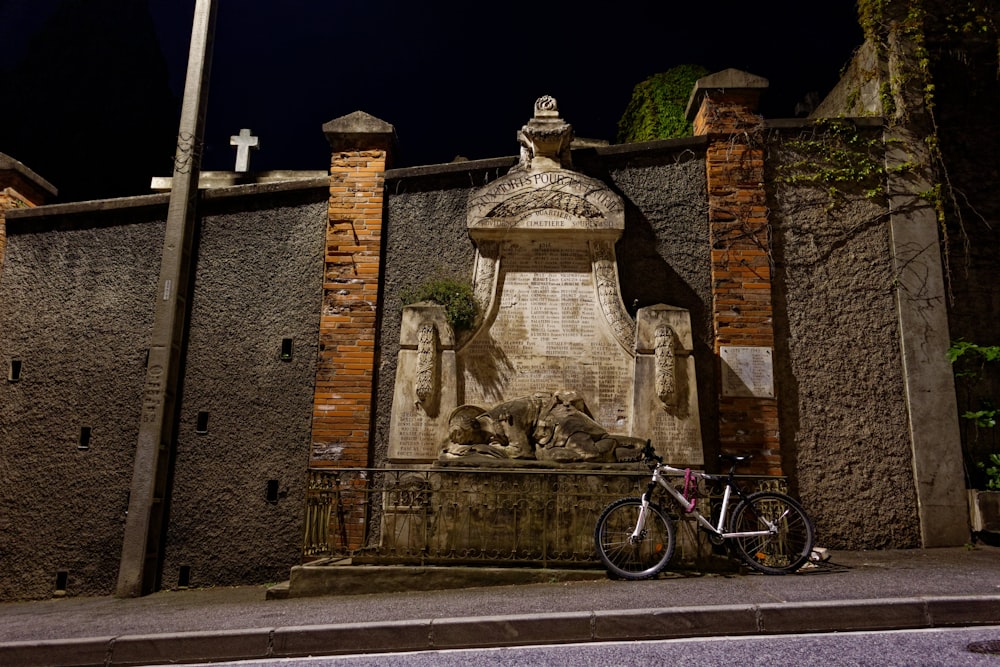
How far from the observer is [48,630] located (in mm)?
5000

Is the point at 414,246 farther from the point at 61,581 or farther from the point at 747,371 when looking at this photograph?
the point at 61,581

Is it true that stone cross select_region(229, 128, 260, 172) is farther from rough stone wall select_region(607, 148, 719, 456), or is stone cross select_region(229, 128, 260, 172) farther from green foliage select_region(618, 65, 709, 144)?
rough stone wall select_region(607, 148, 719, 456)

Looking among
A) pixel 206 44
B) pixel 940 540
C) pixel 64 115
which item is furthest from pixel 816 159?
pixel 64 115

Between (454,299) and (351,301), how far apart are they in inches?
51.3

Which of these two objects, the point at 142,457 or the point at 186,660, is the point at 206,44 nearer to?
the point at 142,457

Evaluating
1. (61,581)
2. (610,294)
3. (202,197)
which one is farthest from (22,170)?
(610,294)

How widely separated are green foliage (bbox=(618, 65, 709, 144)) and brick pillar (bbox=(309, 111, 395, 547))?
193 inches

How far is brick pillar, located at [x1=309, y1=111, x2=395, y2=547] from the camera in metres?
7.66

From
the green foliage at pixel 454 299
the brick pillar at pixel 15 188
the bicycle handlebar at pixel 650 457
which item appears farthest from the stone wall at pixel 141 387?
the bicycle handlebar at pixel 650 457

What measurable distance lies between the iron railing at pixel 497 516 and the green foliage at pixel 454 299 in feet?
6.08

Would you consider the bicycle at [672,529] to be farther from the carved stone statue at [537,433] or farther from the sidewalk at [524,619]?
the carved stone statue at [537,433]

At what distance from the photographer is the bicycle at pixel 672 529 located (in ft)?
18.6

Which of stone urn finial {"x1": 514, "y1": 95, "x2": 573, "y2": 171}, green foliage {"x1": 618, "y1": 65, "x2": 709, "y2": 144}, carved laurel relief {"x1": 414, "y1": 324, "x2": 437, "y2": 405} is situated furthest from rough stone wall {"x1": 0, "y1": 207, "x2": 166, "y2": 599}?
green foliage {"x1": 618, "y1": 65, "x2": 709, "y2": 144}

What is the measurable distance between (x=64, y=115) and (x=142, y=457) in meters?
25.6
